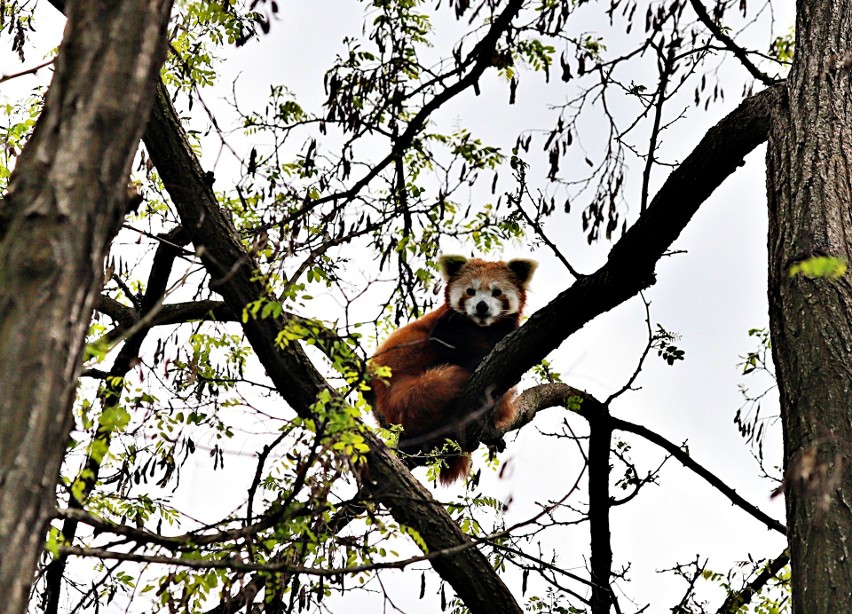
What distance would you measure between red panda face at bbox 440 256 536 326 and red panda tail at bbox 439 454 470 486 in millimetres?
1170

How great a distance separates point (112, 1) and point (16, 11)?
527 cm

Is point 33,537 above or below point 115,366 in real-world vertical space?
below

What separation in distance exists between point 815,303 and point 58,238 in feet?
9.16

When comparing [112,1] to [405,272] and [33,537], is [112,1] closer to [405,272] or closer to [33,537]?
[33,537]

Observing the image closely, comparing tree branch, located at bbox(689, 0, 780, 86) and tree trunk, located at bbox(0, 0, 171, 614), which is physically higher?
tree branch, located at bbox(689, 0, 780, 86)

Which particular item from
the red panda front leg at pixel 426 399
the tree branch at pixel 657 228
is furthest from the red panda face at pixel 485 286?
the tree branch at pixel 657 228

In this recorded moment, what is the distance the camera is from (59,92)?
1.96 meters

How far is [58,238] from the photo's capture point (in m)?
1.89

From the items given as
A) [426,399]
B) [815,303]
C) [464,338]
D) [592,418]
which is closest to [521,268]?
[464,338]

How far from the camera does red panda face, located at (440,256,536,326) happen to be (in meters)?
7.61

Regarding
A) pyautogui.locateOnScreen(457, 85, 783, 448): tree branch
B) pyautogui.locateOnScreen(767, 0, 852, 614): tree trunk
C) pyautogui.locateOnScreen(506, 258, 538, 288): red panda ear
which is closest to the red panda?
pyautogui.locateOnScreen(506, 258, 538, 288): red panda ear

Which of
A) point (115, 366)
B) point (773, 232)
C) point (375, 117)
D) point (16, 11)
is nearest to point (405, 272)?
point (375, 117)

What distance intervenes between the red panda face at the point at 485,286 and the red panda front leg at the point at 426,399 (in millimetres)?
1052

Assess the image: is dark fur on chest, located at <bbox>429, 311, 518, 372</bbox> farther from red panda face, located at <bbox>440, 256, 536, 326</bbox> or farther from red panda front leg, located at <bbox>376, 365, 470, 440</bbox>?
red panda front leg, located at <bbox>376, 365, 470, 440</bbox>
